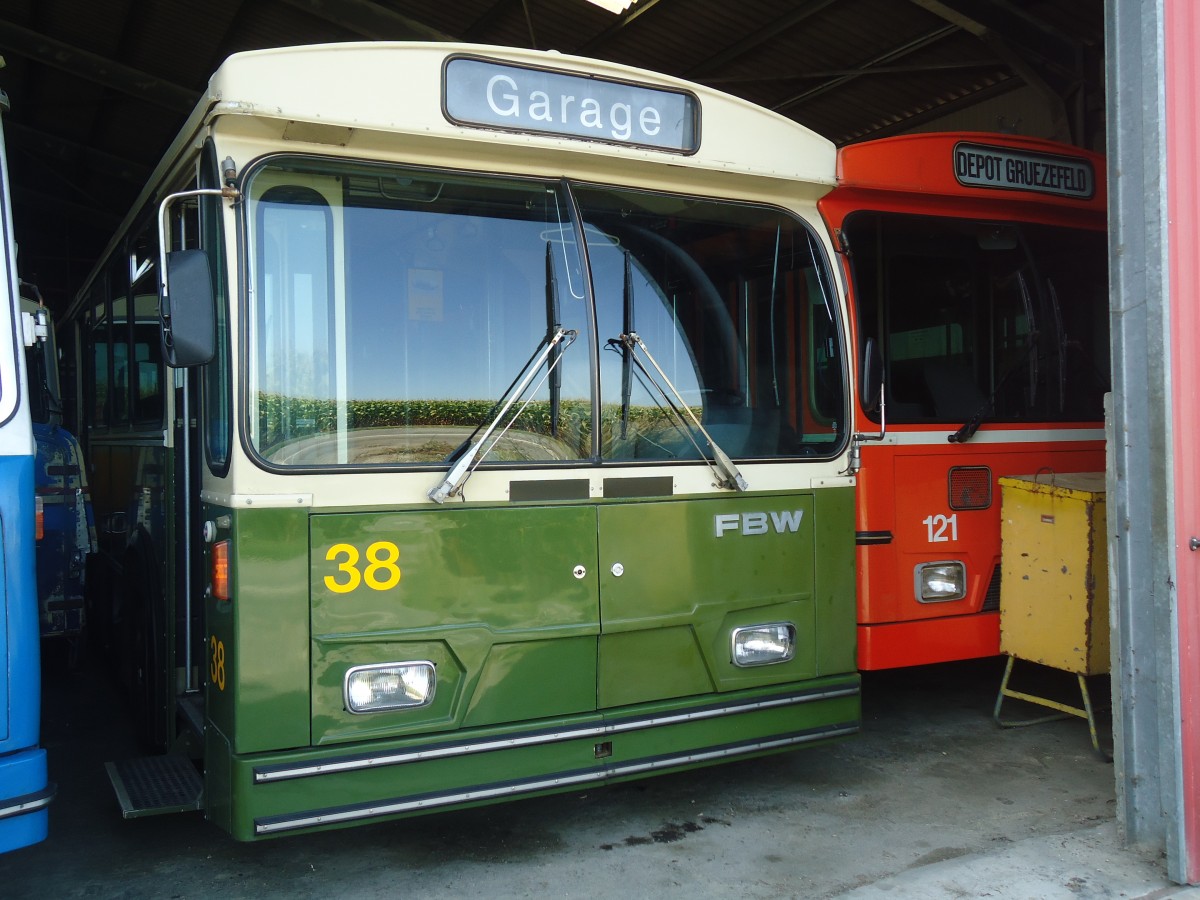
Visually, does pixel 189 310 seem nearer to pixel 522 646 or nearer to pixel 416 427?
pixel 416 427

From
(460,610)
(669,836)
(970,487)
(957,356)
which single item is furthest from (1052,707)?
(460,610)

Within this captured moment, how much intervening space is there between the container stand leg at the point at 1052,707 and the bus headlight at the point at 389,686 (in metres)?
3.28

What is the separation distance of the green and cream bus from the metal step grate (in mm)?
23

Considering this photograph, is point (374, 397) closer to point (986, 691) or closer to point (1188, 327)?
point (1188, 327)

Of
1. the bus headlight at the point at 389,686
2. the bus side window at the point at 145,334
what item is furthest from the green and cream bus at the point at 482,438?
the bus side window at the point at 145,334

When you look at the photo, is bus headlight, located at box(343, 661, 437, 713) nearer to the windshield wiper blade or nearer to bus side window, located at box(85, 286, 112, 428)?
the windshield wiper blade

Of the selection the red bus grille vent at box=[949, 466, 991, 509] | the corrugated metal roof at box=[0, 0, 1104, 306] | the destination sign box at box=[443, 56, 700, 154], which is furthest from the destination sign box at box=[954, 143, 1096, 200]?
the corrugated metal roof at box=[0, 0, 1104, 306]

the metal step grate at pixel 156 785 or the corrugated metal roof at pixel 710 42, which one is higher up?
the corrugated metal roof at pixel 710 42

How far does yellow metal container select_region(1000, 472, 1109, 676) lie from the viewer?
4.82 metres

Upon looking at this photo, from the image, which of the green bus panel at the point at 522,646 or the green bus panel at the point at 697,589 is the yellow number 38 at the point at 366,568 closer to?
the green bus panel at the point at 522,646

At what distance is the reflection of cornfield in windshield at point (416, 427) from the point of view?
3.31 m

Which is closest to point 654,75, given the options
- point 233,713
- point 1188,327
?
point 1188,327

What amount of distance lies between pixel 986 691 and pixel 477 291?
4401 mm

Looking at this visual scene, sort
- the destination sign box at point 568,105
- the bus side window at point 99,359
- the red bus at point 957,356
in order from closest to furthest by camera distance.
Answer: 1. the destination sign box at point 568,105
2. the red bus at point 957,356
3. the bus side window at point 99,359
